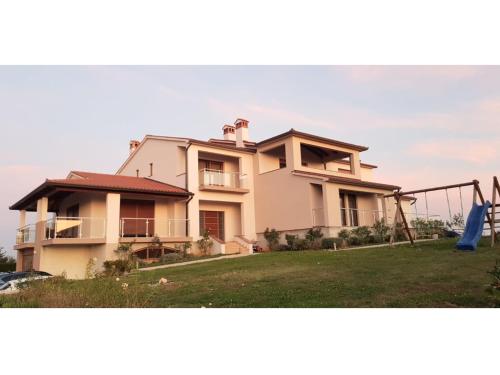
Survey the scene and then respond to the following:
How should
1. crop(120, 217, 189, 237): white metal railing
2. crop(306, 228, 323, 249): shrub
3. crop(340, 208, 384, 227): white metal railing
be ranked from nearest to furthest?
crop(306, 228, 323, 249): shrub < crop(120, 217, 189, 237): white metal railing < crop(340, 208, 384, 227): white metal railing

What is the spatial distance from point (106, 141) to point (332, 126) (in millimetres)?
14584

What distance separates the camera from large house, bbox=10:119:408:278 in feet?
61.7

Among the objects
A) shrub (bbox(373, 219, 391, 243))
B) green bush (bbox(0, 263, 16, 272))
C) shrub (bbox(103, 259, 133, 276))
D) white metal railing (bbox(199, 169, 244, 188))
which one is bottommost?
green bush (bbox(0, 263, 16, 272))

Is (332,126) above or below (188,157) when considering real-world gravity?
above

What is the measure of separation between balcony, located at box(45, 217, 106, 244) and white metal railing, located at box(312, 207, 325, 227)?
433 inches

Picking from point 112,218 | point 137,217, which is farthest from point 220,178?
point 112,218

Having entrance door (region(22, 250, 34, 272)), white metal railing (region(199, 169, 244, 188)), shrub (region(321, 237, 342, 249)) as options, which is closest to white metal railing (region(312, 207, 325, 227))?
shrub (region(321, 237, 342, 249))

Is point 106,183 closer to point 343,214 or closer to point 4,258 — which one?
point 343,214

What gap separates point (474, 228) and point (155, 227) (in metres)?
15.4

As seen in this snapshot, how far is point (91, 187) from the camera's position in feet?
59.7

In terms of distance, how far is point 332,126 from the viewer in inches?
1045

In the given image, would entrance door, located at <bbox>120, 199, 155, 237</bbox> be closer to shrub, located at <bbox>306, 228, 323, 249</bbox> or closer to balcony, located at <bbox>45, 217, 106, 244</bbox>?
balcony, located at <bbox>45, 217, 106, 244</bbox>
